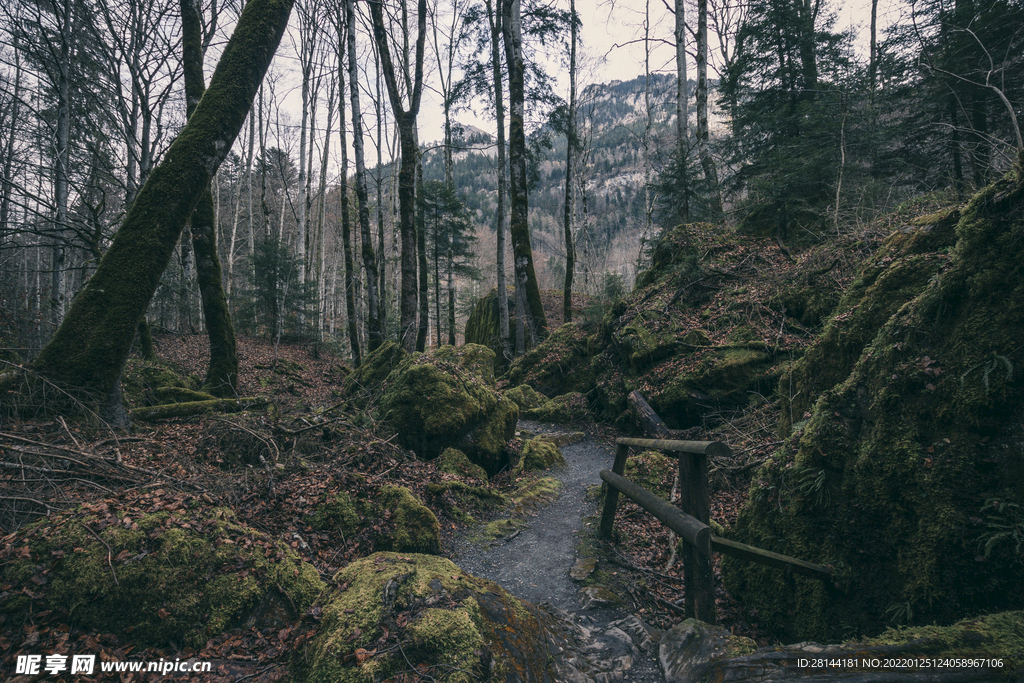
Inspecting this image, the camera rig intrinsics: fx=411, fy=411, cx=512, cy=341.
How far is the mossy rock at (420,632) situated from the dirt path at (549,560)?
1045 millimetres

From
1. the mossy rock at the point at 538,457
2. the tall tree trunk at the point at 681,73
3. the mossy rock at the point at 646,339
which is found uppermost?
the tall tree trunk at the point at 681,73

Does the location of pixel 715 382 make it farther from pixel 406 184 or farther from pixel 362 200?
pixel 362 200

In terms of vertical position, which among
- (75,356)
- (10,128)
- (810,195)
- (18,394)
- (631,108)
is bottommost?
(18,394)

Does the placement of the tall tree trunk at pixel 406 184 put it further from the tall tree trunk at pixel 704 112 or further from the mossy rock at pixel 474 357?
the tall tree trunk at pixel 704 112

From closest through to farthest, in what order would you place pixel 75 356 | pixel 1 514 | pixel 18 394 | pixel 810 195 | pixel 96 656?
pixel 96 656 → pixel 1 514 → pixel 18 394 → pixel 75 356 → pixel 810 195

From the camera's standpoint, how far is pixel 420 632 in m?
2.21

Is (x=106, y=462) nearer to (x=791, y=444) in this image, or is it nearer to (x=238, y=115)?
(x=238, y=115)

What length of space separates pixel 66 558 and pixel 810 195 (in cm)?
1345

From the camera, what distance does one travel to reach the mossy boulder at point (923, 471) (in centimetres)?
249

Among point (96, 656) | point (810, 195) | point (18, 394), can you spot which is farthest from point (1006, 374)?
point (810, 195)

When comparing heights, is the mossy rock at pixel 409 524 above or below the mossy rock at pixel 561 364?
below

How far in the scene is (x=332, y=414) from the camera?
6.79 meters

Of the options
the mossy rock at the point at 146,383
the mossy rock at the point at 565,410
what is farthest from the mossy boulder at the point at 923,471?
the mossy rock at the point at 146,383

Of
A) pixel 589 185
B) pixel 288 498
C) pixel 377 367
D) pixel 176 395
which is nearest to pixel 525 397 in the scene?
pixel 377 367
